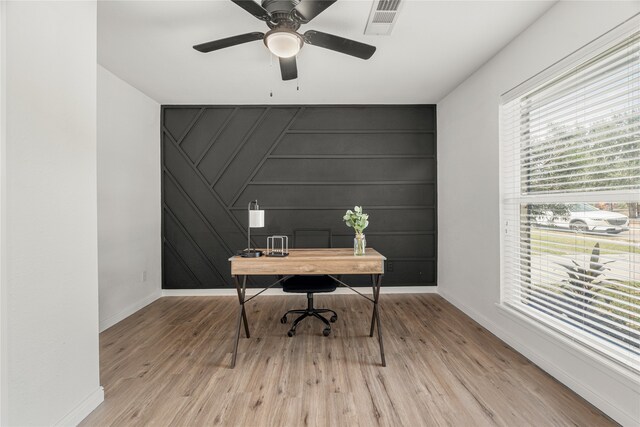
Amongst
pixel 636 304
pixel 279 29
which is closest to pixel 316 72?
pixel 279 29

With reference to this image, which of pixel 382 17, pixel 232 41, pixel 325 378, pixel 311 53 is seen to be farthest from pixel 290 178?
pixel 325 378

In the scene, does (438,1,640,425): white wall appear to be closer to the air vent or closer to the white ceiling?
the white ceiling

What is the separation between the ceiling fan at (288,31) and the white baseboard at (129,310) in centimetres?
269

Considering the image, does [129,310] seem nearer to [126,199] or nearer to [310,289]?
[126,199]

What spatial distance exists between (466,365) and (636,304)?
42.0 inches

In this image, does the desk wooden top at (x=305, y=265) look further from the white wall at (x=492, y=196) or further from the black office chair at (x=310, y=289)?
the white wall at (x=492, y=196)

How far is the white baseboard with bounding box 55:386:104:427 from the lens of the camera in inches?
61.2

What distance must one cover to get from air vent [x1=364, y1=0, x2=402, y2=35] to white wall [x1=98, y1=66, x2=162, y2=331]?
2541 mm

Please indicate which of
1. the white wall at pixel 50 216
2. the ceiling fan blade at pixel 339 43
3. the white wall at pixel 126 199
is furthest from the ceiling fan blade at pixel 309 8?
the white wall at pixel 126 199

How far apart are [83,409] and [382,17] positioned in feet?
9.85

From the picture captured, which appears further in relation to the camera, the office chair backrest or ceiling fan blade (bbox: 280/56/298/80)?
the office chair backrest

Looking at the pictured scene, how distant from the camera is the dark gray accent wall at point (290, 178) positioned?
13.1 feet

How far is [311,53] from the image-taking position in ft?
8.70

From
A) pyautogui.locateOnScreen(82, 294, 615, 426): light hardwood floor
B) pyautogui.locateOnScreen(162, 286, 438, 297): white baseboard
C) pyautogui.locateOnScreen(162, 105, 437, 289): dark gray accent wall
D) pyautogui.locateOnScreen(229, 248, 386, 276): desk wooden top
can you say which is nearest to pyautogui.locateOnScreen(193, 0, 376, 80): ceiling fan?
pyautogui.locateOnScreen(229, 248, 386, 276): desk wooden top
